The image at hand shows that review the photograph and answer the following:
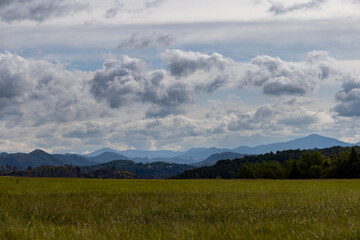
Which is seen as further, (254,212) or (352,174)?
(352,174)

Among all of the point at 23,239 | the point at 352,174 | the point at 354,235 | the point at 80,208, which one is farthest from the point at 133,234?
the point at 352,174

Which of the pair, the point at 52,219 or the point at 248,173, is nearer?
the point at 52,219

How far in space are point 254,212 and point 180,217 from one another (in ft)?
7.40

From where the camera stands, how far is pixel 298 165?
108562 millimetres

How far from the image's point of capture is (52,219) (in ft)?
35.3

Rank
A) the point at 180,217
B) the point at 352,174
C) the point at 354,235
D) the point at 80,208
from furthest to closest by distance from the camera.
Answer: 1. the point at 352,174
2. the point at 80,208
3. the point at 180,217
4. the point at 354,235

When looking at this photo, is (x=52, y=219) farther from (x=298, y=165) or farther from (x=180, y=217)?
(x=298, y=165)

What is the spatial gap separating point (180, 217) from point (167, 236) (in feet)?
11.6

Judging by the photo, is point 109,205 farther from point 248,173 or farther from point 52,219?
point 248,173

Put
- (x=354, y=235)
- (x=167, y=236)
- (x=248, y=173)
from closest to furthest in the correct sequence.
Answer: (x=354, y=235) → (x=167, y=236) → (x=248, y=173)

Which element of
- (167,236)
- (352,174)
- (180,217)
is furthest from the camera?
(352,174)

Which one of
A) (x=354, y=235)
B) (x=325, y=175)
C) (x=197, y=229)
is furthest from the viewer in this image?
(x=325, y=175)

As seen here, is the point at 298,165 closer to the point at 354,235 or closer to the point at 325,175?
the point at 325,175

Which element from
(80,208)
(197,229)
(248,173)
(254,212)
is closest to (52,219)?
(80,208)
